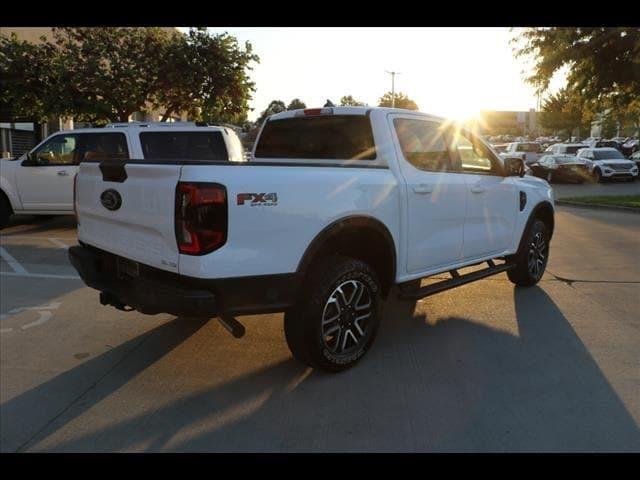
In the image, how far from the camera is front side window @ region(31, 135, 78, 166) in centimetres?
1016

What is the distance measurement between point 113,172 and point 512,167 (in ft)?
12.8

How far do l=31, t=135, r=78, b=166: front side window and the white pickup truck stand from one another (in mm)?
6359

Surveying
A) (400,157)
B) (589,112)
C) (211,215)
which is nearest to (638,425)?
(400,157)

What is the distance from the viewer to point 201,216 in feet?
10.3

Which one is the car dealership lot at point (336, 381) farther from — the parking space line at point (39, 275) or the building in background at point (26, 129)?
the building in background at point (26, 129)

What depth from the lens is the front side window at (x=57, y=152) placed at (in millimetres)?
10164

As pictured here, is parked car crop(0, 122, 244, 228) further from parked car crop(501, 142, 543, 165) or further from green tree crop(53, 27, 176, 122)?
parked car crop(501, 142, 543, 165)

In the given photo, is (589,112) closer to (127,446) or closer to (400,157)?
(400,157)

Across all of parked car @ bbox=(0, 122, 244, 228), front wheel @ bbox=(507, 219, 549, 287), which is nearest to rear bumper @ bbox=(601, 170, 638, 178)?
parked car @ bbox=(0, 122, 244, 228)

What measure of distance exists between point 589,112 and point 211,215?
21605 mm

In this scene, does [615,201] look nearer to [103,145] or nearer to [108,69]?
[103,145]

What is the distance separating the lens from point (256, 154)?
17.5 feet

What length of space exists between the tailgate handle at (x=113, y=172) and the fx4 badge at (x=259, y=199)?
104cm

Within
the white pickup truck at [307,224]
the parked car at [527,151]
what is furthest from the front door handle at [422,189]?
the parked car at [527,151]
